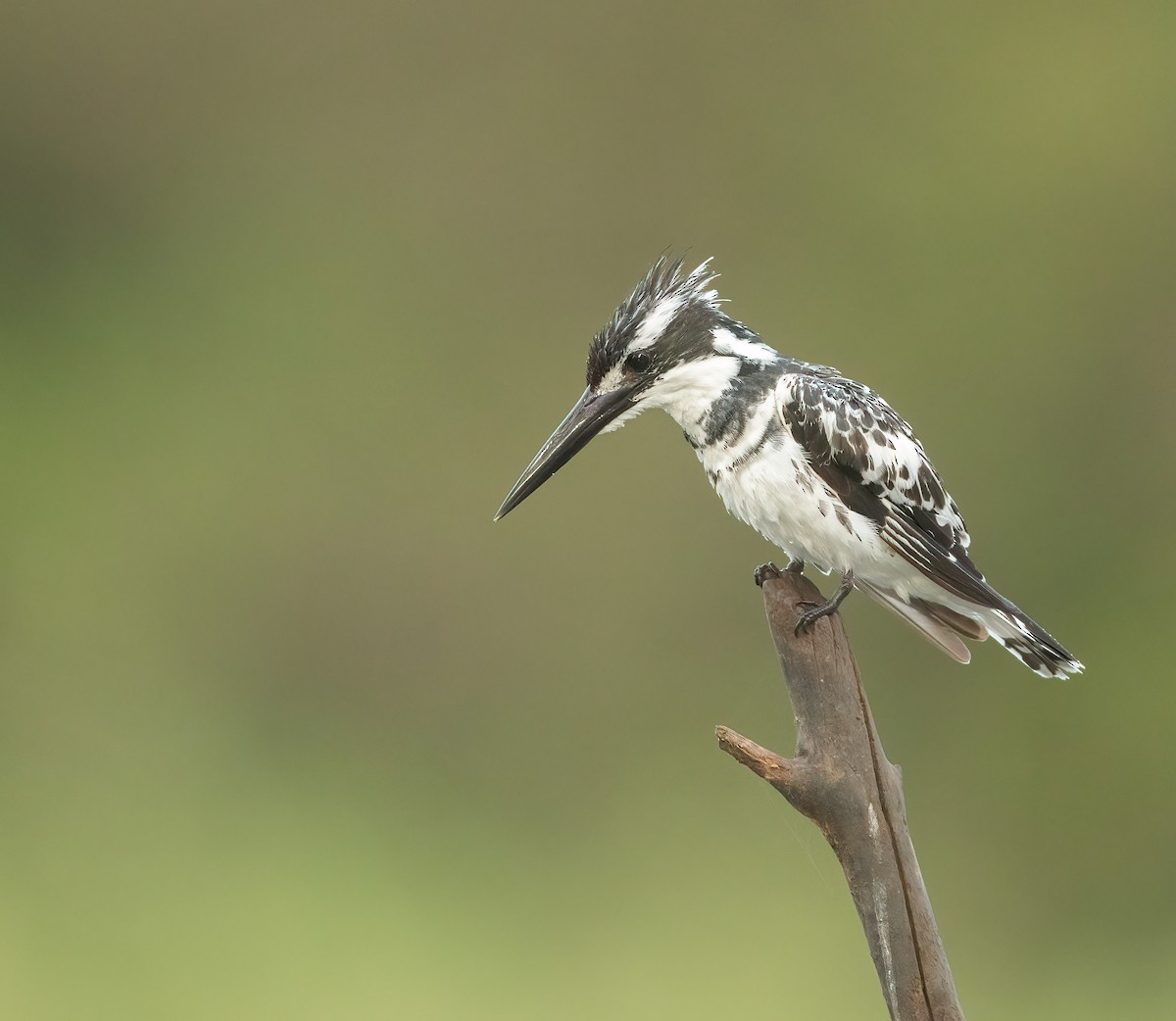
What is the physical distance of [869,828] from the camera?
1.86m

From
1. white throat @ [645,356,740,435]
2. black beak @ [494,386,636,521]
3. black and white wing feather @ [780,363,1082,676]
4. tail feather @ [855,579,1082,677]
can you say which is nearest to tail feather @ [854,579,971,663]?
tail feather @ [855,579,1082,677]

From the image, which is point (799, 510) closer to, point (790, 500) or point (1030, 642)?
point (790, 500)

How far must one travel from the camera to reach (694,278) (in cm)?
234

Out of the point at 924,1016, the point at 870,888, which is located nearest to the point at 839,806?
the point at 870,888

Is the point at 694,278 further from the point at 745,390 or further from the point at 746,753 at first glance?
the point at 746,753

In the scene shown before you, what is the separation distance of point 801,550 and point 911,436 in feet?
0.93

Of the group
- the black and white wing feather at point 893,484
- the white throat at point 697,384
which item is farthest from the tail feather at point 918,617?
the white throat at point 697,384

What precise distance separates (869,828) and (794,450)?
639mm

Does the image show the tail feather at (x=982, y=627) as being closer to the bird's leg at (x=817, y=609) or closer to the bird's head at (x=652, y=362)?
the bird's leg at (x=817, y=609)

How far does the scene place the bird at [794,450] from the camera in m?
2.16

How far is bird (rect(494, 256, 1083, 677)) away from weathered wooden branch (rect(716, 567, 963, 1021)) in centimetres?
31

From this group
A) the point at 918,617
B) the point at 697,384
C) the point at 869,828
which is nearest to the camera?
the point at 869,828

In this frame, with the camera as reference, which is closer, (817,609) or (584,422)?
(817,609)

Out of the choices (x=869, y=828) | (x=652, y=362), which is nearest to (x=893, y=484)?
(x=652, y=362)
